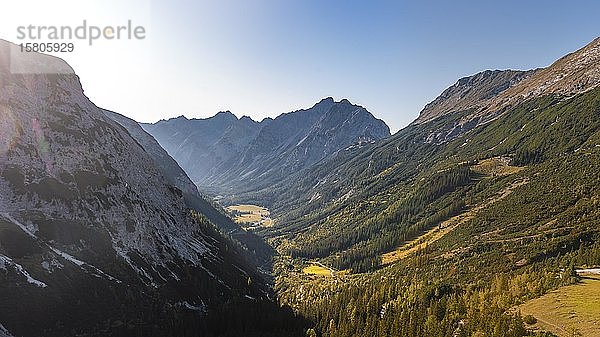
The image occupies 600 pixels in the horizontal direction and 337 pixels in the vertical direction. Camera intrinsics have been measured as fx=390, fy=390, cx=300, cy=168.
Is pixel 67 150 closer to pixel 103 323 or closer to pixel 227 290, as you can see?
pixel 103 323

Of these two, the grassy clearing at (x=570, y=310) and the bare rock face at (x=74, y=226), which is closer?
the grassy clearing at (x=570, y=310)

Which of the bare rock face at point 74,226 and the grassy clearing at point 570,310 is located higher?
the bare rock face at point 74,226

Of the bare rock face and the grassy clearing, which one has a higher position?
the bare rock face

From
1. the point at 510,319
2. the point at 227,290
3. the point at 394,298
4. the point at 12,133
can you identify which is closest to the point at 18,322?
the point at 12,133

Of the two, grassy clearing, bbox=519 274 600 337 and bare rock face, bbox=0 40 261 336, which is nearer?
grassy clearing, bbox=519 274 600 337
